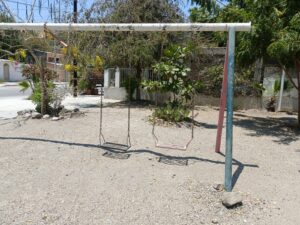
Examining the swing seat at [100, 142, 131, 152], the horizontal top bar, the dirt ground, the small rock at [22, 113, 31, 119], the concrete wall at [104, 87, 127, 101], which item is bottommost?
the dirt ground

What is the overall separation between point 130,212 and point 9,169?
2.33 metres

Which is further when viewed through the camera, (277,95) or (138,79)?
(138,79)

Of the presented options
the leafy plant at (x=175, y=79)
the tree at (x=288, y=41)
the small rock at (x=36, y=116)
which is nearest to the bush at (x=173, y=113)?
the leafy plant at (x=175, y=79)

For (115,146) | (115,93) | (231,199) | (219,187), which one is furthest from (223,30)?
(115,93)

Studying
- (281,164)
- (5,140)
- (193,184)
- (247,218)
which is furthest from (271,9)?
(5,140)

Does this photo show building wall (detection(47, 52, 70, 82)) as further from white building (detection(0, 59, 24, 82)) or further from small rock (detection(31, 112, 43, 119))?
white building (detection(0, 59, 24, 82))

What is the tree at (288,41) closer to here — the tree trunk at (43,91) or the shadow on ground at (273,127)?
the shadow on ground at (273,127)

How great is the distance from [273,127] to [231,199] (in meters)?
6.31

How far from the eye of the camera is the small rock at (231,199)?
4.29 m

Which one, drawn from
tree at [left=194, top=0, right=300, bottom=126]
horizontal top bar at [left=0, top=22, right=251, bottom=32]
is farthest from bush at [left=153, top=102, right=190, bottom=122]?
horizontal top bar at [left=0, top=22, right=251, bottom=32]

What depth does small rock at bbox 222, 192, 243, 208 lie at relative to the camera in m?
4.29

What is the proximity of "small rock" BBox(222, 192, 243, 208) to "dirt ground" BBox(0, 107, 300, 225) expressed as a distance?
0.20 ft

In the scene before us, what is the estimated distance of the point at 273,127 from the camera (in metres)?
10.1

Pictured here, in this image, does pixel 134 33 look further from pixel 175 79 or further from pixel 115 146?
pixel 115 146
